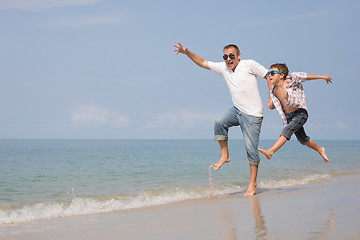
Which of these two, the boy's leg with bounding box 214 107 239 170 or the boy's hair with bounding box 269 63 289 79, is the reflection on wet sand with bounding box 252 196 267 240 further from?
the boy's hair with bounding box 269 63 289 79

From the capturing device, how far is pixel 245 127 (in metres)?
6.27

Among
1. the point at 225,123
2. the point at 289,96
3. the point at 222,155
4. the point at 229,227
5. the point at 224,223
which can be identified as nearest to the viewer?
the point at 229,227

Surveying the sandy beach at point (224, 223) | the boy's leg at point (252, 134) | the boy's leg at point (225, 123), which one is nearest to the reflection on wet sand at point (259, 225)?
the sandy beach at point (224, 223)

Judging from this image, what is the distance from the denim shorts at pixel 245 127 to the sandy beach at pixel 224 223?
1148mm

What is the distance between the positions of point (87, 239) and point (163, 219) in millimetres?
1020

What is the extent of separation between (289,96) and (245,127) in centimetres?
86

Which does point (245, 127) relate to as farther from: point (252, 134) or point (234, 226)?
point (234, 226)

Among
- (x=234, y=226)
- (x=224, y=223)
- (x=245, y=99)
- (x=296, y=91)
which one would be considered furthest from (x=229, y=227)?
(x=296, y=91)

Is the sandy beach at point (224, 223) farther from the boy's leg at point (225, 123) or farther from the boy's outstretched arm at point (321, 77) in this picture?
the boy's outstretched arm at point (321, 77)

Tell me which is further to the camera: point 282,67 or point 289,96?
point 282,67

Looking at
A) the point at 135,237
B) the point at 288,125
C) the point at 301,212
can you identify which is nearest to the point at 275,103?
the point at 288,125

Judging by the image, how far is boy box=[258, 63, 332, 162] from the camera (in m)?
6.06

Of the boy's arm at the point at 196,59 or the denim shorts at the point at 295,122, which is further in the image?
the boy's arm at the point at 196,59

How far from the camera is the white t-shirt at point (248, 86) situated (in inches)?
245
